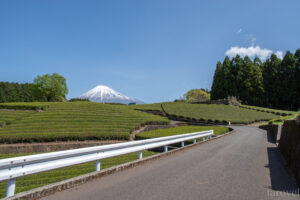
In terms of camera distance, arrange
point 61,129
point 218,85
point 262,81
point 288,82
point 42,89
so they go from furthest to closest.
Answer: point 218,85 → point 42,89 → point 262,81 → point 288,82 → point 61,129

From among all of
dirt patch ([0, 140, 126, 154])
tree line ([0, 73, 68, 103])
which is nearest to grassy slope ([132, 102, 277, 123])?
dirt patch ([0, 140, 126, 154])

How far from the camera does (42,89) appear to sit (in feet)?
216

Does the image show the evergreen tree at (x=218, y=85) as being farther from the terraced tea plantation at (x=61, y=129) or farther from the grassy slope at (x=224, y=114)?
the terraced tea plantation at (x=61, y=129)

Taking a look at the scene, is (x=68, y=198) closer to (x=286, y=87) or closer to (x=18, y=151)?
(x=18, y=151)

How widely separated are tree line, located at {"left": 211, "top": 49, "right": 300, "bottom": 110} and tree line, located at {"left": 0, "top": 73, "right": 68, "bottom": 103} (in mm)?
60564

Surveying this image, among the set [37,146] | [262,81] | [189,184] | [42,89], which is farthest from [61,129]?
[262,81]

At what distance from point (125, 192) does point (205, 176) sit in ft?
7.74

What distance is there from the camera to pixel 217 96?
69.3m

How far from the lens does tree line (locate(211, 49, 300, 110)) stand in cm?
5650

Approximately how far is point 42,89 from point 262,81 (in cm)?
7947

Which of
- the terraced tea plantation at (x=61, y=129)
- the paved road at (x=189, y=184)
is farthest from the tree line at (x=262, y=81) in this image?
the paved road at (x=189, y=184)

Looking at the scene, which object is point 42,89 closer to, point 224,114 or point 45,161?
point 224,114

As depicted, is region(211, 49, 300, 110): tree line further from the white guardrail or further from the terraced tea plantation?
the white guardrail

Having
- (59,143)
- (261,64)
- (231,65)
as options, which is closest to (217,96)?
(231,65)
